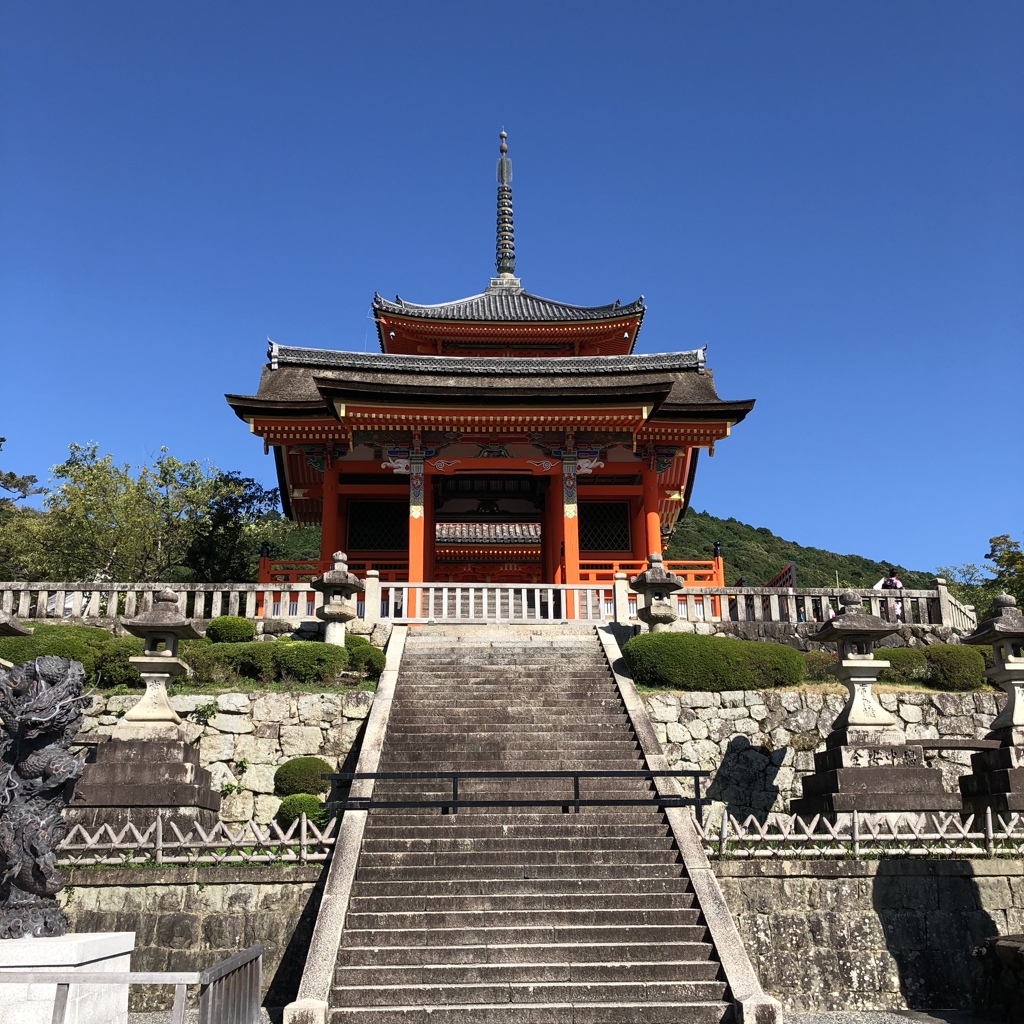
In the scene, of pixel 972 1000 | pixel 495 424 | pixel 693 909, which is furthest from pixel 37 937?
pixel 495 424

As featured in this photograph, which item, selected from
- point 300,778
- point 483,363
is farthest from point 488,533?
point 300,778

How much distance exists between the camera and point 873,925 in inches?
372

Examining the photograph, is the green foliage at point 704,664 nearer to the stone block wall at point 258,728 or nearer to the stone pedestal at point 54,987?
the stone block wall at point 258,728

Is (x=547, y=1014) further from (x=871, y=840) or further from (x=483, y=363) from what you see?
(x=483, y=363)

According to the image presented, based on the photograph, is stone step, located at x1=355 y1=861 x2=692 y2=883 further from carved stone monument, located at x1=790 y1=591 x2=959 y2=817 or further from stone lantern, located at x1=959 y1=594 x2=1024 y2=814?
stone lantern, located at x1=959 y1=594 x2=1024 y2=814

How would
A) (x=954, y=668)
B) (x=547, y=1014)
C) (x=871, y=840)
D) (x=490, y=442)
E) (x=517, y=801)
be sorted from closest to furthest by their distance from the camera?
(x=547, y=1014)
(x=517, y=801)
(x=871, y=840)
(x=954, y=668)
(x=490, y=442)

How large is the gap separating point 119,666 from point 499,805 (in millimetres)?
7248

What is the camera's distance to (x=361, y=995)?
25.8 feet

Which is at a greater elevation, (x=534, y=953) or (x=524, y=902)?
(x=524, y=902)

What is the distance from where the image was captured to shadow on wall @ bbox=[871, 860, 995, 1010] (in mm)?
9180

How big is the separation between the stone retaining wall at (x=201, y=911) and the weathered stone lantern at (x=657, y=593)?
7595 millimetres

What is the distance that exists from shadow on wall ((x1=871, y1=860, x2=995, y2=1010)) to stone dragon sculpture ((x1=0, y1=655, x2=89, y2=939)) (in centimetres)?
799

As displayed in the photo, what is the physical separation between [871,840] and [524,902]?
4052 mm

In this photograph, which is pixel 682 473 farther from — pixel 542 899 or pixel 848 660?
pixel 542 899
